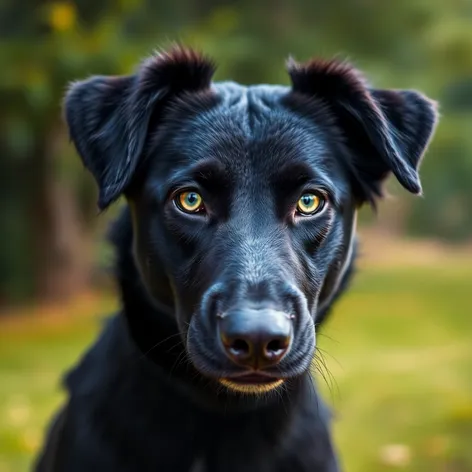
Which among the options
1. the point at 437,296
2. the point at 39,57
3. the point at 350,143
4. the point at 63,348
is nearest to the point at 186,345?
the point at 350,143

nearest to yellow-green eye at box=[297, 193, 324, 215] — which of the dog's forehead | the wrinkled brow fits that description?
the dog's forehead

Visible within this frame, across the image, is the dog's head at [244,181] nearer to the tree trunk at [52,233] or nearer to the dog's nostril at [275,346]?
→ the dog's nostril at [275,346]

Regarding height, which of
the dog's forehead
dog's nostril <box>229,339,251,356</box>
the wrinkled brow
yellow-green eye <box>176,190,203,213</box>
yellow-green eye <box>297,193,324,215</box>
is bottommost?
dog's nostril <box>229,339,251,356</box>

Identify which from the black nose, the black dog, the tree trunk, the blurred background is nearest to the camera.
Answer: the black nose

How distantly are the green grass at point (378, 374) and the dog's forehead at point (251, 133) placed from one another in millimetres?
758

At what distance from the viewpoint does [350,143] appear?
9.39ft

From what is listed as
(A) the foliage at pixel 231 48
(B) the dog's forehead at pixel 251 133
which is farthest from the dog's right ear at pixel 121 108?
(A) the foliage at pixel 231 48

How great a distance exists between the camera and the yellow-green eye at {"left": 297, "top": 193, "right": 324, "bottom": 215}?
2.53m

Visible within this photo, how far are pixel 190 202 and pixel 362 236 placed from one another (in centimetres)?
754

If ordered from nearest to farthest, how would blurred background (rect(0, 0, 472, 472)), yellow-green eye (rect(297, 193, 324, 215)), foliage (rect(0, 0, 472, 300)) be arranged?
1. yellow-green eye (rect(297, 193, 324, 215))
2. blurred background (rect(0, 0, 472, 472))
3. foliage (rect(0, 0, 472, 300))

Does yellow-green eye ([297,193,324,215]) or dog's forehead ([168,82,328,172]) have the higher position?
dog's forehead ([168,82,328,172])

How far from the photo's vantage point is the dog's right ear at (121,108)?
261cm

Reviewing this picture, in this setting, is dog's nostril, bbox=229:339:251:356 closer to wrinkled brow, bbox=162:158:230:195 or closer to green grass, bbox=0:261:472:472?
wrinkled brow, bbox=162:158:230:195

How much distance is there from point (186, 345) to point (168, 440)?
412 mm
